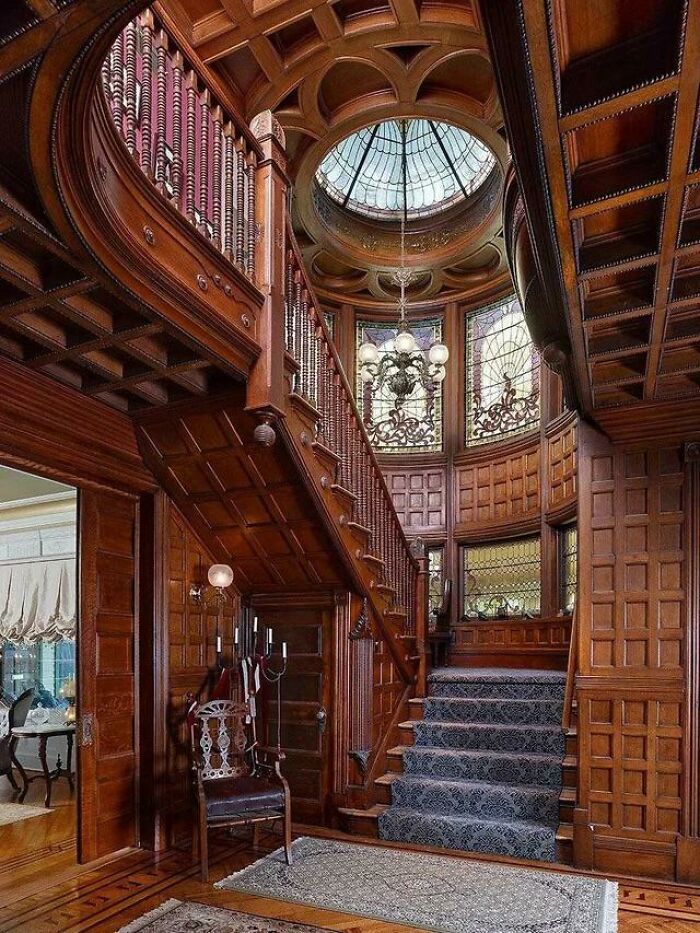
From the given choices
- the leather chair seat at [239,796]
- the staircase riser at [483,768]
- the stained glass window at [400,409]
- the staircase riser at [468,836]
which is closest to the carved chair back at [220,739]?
the leather chair seat at [239,796]

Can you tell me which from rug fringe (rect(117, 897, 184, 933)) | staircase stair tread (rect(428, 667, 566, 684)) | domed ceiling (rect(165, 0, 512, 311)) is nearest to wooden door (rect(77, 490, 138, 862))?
rug fringe (rect(117, 897, 184, 933))

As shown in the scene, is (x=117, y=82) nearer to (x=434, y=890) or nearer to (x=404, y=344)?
(x=434, y=890)

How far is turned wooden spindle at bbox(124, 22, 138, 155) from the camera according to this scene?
9.40ft

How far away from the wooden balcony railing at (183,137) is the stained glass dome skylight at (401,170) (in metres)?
5.78

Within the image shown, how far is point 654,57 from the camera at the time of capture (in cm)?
202

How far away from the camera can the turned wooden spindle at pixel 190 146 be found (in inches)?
131

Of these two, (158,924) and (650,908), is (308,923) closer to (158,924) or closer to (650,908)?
(158,924)

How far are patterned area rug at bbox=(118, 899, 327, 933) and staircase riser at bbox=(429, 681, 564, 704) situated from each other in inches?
120

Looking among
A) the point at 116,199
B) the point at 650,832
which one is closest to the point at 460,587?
the point at 650,832

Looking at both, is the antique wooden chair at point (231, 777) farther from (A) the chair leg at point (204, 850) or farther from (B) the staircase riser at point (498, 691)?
(B) the staircase riser at point (498, 691)

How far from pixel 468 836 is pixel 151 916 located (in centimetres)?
222

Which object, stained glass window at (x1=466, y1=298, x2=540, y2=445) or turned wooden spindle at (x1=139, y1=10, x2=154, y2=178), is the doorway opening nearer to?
turned wooden spindle at (x1=139, y1=10, x2=154, y2=178)

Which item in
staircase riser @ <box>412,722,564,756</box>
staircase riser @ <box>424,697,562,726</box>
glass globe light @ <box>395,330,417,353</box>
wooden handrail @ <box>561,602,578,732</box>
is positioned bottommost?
staircase riser @ <box>412,722,564,756</box>

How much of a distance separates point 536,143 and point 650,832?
14.2ft
